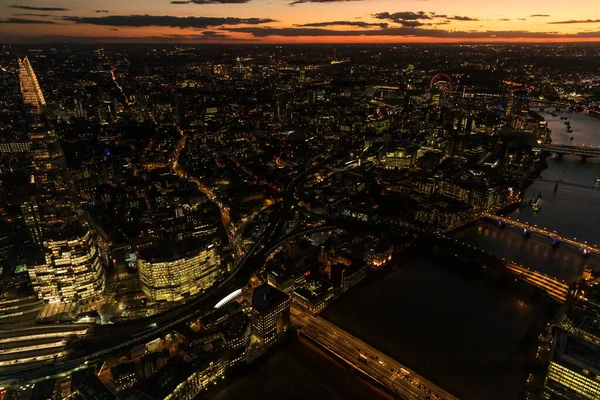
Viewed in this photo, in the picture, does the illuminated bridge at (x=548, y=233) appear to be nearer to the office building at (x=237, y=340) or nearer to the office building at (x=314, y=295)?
the office building at (x=314, y=295)

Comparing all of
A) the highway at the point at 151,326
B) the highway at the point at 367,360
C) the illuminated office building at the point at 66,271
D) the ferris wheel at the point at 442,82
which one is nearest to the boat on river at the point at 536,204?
the highway at the point at 151,326

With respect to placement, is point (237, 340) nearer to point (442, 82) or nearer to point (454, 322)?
point (454, 322)

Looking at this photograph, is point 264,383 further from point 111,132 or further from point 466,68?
point 466,68

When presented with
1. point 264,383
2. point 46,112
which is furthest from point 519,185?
point 46,112

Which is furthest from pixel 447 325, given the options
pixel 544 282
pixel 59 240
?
pixel 59 240

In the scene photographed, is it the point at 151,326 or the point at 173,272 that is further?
the point at 173,272

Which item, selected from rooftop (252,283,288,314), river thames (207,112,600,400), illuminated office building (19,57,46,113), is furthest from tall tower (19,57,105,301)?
illuminated office building (19,57,46,113)
